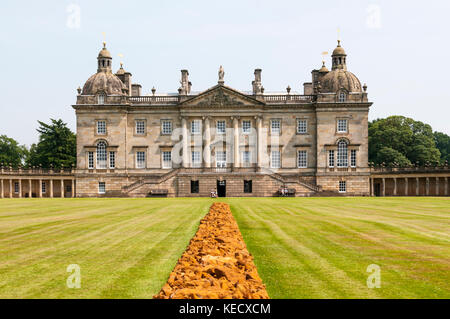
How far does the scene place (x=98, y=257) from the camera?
516 inches

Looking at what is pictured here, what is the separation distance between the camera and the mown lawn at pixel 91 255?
963 centimetres

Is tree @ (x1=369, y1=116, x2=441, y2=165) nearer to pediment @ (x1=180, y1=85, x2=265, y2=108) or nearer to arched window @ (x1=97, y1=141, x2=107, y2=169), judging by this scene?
pediment @ (x1=180, y1=85, x2=265, y2=108)

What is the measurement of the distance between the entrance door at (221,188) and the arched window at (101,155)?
1688 centimetres

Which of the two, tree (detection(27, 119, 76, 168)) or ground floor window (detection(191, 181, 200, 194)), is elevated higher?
tree (detection(27, 119, 76, 168))

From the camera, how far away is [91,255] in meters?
13.4

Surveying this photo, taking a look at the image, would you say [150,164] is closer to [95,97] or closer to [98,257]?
[95,97]

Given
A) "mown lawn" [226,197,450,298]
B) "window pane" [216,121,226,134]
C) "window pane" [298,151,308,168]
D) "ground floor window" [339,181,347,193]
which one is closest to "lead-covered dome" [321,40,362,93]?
"window pane" [298,151,308,168]

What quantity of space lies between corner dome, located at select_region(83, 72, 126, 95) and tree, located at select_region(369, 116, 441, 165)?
155 feet

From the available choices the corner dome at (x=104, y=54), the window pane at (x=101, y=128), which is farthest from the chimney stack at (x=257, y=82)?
the corner dome at (x=104, y=54)

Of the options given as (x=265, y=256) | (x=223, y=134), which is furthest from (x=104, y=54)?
(x=265, y=256)

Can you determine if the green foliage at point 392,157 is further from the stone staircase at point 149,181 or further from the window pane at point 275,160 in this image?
the stone staircase at point 149,181

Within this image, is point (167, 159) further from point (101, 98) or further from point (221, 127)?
point (101, 98)

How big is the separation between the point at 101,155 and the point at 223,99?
19.0m

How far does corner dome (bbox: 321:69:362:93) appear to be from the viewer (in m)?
63.6
